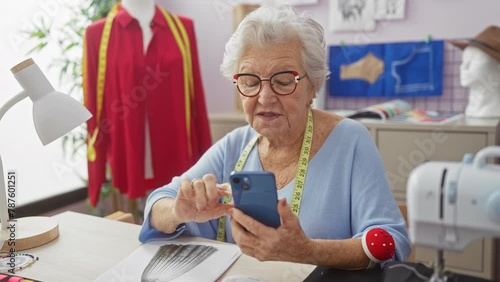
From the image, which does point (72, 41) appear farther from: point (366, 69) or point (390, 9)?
point (390, 9)

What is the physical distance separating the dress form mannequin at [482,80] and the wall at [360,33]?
0.33m

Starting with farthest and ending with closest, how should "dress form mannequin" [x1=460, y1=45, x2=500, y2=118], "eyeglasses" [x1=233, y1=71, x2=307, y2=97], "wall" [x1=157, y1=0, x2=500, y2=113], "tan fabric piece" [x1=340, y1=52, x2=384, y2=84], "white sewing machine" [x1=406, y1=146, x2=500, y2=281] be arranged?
1. "tan fabric piece" [x1=340, y1=52, x2=384, y2=84]
2. "wall" [x1=157, y1=0, x2=500, y2=113]
3. "dress form mannequin" [x1=460, y1=45, x2=500, y2=118]
4. "eyeglasses" [x1=233, y1=71, x2=307, y2=97]
5. "white sewing machine" [x1=406, y1=146, x2=500, y2=281]

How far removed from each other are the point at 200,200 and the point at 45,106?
0.43 meters

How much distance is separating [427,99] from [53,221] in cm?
228

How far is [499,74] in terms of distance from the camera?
2.40 m

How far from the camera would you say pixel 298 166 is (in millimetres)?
1418

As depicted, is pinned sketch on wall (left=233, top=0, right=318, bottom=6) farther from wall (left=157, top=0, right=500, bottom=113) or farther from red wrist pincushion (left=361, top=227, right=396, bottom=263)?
red wrist pincushion (left=361, top=227, right=396, bottom=263)

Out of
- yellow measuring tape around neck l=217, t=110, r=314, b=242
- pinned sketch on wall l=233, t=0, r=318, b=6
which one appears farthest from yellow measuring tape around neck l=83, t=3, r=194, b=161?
yellow measuring tape around neck l=217, t=110, r=314, b=242

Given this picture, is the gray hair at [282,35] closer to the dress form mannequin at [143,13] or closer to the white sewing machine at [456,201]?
the white sewing machine at [456,201]

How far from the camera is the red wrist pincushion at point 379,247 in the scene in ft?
3.67

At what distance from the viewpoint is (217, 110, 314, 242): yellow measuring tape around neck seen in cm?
137

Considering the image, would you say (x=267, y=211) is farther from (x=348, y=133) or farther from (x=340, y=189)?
(x=348, y=133)

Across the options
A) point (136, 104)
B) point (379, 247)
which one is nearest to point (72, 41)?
point (136, 104)

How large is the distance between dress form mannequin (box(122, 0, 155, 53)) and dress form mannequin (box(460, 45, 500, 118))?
65.1 inches
